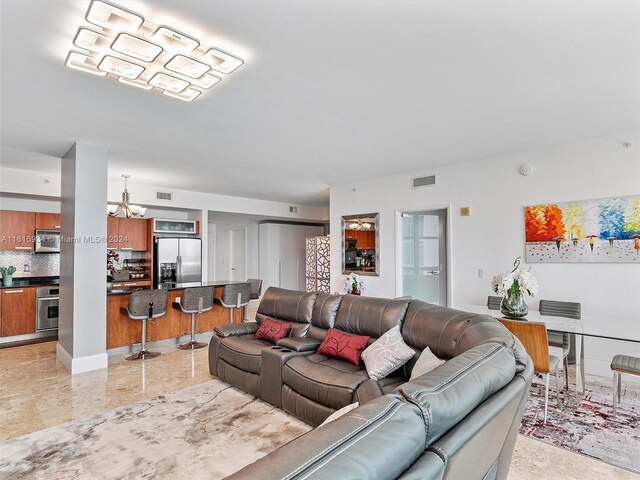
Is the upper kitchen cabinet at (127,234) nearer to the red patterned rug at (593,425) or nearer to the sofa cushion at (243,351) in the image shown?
the sofa cushion at (243,351)

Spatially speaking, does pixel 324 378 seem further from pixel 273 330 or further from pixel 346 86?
pixel 346 86

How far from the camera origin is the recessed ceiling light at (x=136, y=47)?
208 cm

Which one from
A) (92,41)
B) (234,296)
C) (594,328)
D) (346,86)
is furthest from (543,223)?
(92,41)

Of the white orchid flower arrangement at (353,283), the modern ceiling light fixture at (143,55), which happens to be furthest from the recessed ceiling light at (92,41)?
the white orchid flower arrangement at (353,283)

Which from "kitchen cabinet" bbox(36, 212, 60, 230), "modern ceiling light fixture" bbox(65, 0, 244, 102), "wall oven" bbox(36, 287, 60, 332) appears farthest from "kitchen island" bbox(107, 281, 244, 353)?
"modern ceiling light fixture" bbox(65, 0, 244, 102)

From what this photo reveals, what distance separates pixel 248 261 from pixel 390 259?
512 cm

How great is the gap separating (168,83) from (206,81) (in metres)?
0.30

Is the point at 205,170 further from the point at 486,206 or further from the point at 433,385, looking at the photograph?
the point at 433,385

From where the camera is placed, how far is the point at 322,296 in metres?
3.65

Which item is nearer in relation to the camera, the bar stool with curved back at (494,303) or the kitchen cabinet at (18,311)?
the bar stool with curved back at (494,303)

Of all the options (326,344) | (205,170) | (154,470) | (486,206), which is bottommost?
(154,470)

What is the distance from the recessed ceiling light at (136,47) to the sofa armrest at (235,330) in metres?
2.67

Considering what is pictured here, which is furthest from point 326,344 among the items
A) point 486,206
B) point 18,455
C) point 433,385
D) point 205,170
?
point 205,170

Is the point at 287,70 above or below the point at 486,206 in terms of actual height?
above
